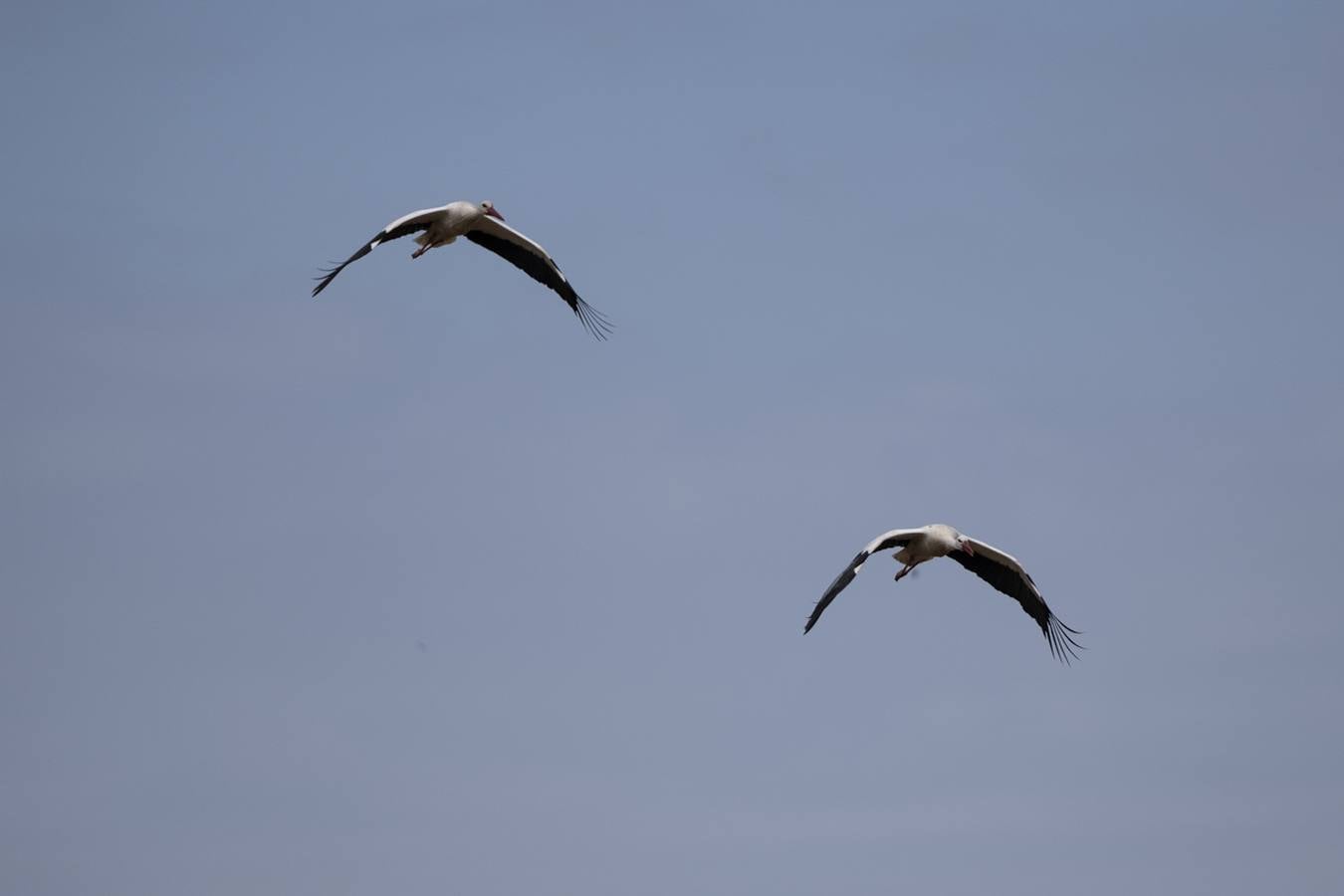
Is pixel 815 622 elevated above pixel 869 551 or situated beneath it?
situated beneath

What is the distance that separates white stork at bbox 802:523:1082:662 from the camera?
35031 mm

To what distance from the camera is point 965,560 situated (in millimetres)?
38125

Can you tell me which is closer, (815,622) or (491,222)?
(815,622)

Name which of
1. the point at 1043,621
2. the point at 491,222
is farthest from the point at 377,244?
the point at 1043,621

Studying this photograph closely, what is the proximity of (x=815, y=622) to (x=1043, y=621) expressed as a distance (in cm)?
821

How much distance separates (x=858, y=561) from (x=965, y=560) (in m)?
4.80

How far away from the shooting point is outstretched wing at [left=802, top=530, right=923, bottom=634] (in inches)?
1262

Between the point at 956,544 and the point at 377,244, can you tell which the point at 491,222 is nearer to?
the point at 377,244

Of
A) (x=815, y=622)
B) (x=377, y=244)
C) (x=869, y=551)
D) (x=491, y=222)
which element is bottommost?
(x=815, y=622)

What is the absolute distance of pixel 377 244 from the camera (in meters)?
36.4

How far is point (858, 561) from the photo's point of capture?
112ft

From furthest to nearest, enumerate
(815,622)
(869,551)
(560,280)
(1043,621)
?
(560,280) < (1043,621) < (869,551) < (815,622)

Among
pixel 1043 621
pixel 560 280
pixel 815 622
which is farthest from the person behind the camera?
pixel 560 280

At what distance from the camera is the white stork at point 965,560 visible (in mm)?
35031
